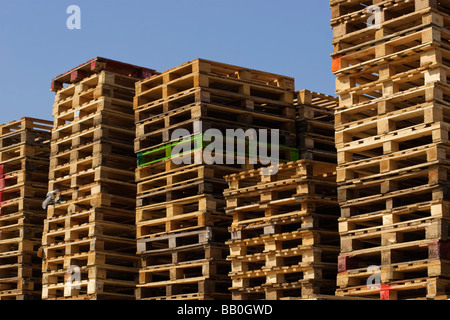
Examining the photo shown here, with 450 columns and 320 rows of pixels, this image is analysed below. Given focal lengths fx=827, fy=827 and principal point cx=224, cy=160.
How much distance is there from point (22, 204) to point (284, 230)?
7.17m

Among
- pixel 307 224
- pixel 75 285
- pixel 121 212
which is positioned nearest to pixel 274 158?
pixel 307 224

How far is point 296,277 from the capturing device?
14930 mm

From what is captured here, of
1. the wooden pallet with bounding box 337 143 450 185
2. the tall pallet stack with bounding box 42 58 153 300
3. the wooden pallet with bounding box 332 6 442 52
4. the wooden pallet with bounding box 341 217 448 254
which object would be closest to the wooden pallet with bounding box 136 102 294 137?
the tall pallet stack with bounding box 42 58 153 300

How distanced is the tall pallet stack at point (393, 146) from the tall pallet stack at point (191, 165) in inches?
102

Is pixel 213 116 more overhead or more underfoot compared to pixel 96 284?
more overhead

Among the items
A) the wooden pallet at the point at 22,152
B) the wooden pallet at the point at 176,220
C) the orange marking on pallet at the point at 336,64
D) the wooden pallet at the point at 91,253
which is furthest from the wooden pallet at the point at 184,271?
the wooden pallet at the point at 22,152

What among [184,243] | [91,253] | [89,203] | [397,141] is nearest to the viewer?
[397,141]

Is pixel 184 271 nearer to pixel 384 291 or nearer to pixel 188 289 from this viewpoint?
pixel 188 289

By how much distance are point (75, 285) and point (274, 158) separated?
16.0 feet

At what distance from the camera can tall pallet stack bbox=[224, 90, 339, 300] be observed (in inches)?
538

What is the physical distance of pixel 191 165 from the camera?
1548cm

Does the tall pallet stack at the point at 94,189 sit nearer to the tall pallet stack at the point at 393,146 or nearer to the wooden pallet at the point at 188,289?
the wooden pallet at the point at 188,289

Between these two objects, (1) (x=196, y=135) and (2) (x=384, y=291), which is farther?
(1) (x=196, y=135)

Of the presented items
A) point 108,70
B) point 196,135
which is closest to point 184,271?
point 196,135
